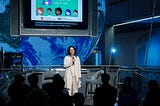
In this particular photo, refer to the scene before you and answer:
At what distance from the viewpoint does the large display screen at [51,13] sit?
25.0 ft

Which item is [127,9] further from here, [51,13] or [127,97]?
[127,97]

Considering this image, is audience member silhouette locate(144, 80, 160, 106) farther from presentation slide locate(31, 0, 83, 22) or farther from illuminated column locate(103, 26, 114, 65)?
illuminated column locate(103, 26, 114, 65)

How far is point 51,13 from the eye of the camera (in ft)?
25.1

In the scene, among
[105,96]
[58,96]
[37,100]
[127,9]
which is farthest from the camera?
[127,9]

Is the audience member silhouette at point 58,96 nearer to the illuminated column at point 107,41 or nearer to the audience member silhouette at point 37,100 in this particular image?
the audience member silhouette at point 37,100

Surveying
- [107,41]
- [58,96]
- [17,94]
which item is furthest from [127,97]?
[107,41]

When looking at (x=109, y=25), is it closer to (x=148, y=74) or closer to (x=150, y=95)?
(x=148, y=74)

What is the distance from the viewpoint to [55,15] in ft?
25.2

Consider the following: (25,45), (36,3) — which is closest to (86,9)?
(36,3)

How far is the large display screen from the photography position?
300 inches

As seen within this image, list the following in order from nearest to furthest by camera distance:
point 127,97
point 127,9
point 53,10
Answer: point 127,97 → point 53,10 → point 127,9

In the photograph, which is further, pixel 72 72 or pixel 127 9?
pixel 127 9

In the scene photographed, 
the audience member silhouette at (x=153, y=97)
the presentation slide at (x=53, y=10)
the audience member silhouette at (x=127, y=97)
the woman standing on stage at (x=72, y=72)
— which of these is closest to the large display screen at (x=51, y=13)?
the presentation slide at (x=53, y=10)

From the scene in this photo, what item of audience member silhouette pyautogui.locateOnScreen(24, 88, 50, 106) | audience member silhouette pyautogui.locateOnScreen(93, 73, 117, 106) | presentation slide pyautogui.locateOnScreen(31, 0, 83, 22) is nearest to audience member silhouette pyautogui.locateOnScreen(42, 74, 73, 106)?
audience member silhouette pyautogui.locateOnScreen(24, 88, 50, 106)
